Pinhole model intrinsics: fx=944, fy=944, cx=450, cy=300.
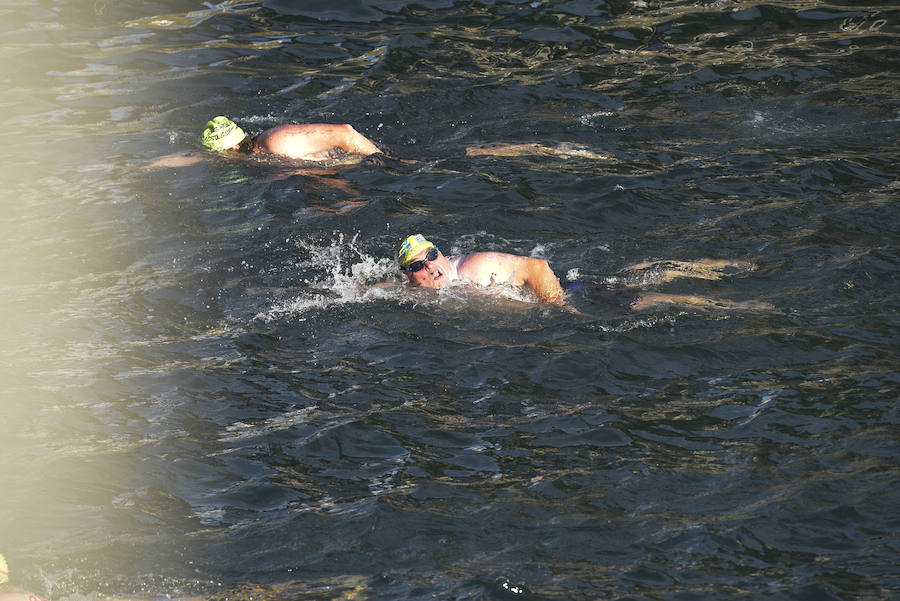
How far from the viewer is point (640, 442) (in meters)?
6.30

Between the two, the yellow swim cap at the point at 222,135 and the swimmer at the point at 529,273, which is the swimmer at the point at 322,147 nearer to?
the yellow swim cap at the point at 222,135

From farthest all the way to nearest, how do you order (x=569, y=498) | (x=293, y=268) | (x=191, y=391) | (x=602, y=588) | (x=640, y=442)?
(x=293, y=268), (x=191, y=391), (x=640, y=442), (x=569, y=498), (x=602, y=588)

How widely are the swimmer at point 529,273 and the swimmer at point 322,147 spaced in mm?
3143

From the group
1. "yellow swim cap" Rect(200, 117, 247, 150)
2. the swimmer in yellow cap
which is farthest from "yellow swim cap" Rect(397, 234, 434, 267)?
"yellow swim cap" Rect(200, 117, 247, 150)

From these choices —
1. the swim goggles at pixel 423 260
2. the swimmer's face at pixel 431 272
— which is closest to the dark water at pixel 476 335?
the swimmer's face at pixel 431 272

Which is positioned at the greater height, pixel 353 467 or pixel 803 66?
pixel 803 66

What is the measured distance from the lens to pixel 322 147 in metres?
11.6

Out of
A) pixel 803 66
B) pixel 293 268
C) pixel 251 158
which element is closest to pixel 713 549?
pixel 293 268

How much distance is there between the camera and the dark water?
552cm

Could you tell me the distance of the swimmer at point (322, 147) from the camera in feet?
37.7

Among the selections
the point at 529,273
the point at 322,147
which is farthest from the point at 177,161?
the point at 529,273

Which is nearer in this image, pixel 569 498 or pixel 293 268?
pixel 569 498

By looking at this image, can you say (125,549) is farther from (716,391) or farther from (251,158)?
(251,158)

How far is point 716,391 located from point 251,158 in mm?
7213
